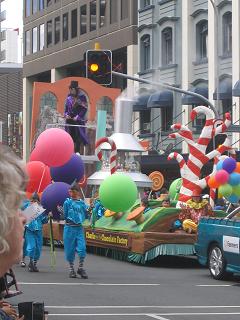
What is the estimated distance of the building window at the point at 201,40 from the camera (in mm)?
42875

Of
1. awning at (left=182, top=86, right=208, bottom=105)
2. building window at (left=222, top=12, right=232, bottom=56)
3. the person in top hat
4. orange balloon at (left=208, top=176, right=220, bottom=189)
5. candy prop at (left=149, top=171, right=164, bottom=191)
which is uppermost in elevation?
building window at (left=222, top=12, right=232, bottom=56)

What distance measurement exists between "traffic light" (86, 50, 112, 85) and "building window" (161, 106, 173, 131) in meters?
23.4

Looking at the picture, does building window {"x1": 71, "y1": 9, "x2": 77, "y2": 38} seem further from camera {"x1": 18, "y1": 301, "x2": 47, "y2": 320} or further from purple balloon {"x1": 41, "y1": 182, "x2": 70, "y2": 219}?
camera {"x1": 18, "y1": 301, "x2": 47, "y2": 320}

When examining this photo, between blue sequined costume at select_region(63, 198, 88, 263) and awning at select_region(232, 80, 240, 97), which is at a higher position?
awning at select_region(232, 80, 240, 97)

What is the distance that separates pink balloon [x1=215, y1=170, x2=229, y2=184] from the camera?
71.7ft

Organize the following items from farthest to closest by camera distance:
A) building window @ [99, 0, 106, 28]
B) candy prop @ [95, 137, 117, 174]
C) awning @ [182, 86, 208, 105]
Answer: building window @ [99, 0, 106, 28]
awning @ [182, 86, 208, 105]
candy prop @ [95, 137, 117, 174]

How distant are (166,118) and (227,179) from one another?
24.2 m

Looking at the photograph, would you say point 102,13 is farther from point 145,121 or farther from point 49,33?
point 145,121

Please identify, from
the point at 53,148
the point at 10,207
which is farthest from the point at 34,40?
the point at 10,207

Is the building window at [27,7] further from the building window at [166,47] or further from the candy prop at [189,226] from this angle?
the candy prop at [189,226]

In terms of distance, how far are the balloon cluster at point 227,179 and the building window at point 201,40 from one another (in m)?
20.6

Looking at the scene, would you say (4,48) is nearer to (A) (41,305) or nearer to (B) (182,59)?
(B) (182,59)

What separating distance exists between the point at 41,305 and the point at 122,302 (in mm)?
8981

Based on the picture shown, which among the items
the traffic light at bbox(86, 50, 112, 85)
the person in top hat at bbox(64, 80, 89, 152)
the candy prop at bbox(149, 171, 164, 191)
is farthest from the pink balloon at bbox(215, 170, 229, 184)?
the person in top hat at bbox(64, 80, 89, 152)
